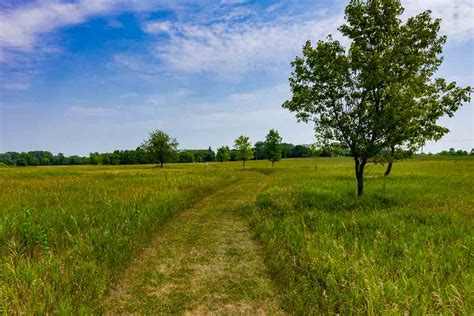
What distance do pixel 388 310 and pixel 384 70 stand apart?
11.4 m

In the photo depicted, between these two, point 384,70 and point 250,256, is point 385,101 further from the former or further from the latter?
point 250,256

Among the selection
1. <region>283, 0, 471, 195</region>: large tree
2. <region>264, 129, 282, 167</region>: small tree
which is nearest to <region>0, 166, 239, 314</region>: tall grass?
<region>283, 0, 471, 195</region>: large tree

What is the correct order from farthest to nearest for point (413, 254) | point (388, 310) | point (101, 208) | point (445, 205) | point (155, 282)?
point (445, 205) → point (101, 208) → point (413, 254) → point (155, 282) → point (388, 310)

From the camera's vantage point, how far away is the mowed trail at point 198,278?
16.1ft

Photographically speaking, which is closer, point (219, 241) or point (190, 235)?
point (219, 241)

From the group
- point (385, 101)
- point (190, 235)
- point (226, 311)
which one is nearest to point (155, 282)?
point (226, 311)

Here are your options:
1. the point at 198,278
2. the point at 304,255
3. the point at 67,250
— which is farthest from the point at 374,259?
the point at 67,250

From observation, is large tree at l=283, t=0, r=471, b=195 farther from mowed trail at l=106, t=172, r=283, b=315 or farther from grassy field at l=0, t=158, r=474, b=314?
mowed trail at l=106, t=172, r=283, b=315

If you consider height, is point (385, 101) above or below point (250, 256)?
above

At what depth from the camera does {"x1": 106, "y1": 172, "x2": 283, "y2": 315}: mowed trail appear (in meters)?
4.91

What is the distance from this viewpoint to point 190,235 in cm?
916

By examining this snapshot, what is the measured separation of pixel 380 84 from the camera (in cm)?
1217

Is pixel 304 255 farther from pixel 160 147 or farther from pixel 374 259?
pixel 160 147

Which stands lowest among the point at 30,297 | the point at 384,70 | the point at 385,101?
the point at 30,297
